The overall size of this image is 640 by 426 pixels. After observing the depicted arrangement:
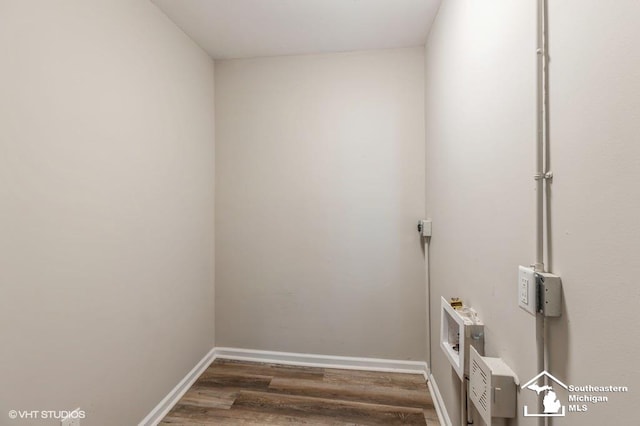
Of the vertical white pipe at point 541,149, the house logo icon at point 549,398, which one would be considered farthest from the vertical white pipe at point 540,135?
the house logo icon at point 549,398

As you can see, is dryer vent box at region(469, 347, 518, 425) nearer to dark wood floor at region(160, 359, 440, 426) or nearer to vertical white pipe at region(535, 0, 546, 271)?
vertical white pipe at region(535, 0, 546, 271)

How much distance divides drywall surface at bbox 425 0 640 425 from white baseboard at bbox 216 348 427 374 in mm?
864

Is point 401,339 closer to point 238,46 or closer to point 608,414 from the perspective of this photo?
point 608,414

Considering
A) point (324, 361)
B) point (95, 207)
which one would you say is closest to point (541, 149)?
point (95, 207)

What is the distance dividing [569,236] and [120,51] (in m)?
2.18

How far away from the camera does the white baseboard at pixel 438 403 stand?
1.72m

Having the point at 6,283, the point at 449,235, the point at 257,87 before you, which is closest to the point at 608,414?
the point at 449,235

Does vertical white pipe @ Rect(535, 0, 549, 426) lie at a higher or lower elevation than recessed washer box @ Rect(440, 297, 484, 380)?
higher

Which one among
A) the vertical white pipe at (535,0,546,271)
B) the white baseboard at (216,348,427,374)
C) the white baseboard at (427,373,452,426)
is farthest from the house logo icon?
the white baseboard at (216,348,427,374)

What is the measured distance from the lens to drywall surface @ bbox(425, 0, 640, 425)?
0.56m

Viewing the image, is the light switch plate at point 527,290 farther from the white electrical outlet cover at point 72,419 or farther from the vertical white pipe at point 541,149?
the white electrical outlet cover at point 72,419

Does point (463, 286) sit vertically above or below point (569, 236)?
below

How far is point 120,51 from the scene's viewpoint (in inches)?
60.6

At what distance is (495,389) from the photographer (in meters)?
0.94
